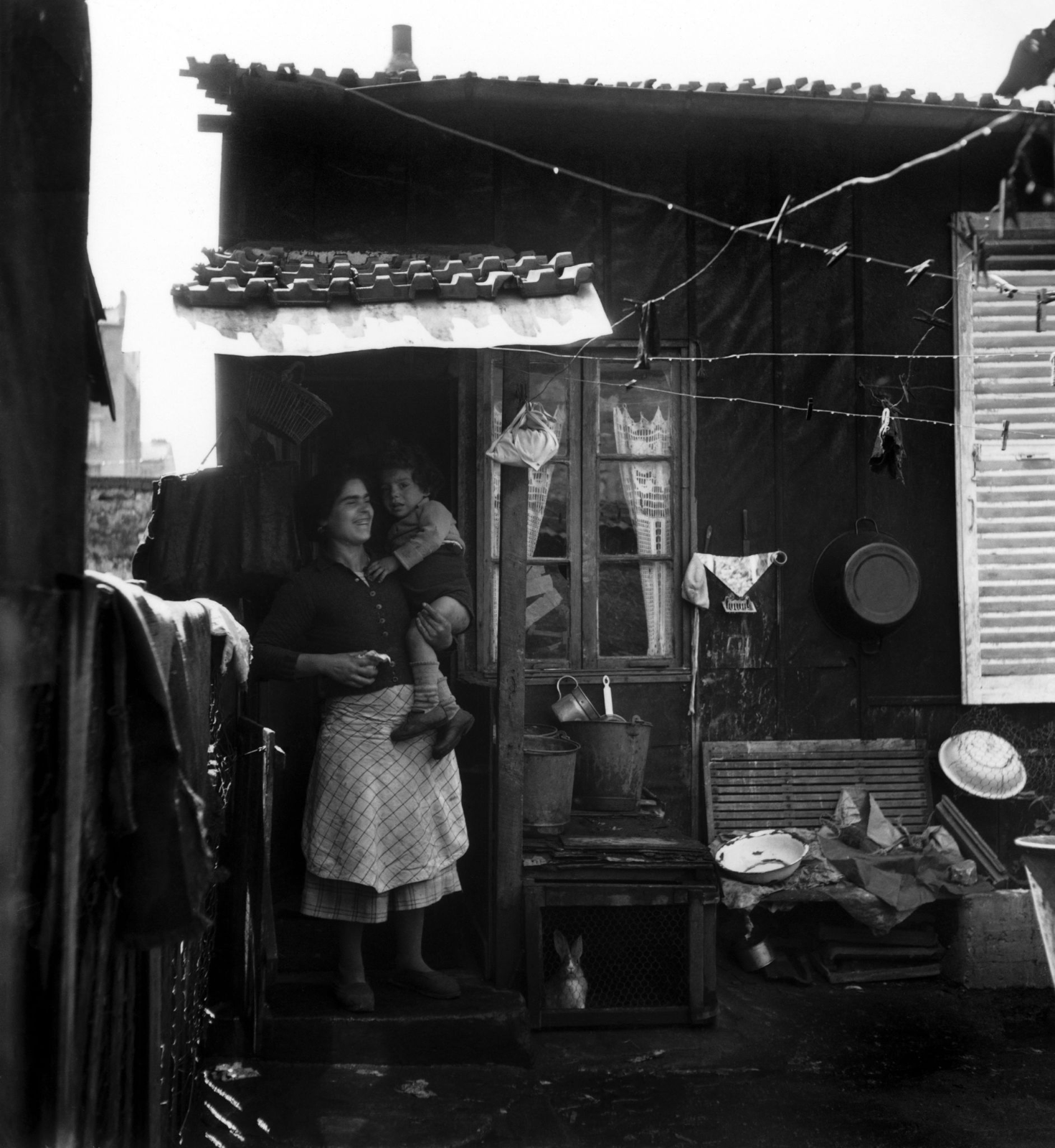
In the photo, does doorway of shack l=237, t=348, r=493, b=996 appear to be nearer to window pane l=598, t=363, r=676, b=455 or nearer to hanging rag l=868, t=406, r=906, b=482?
window pane l=598, t=363, r=676, b=455

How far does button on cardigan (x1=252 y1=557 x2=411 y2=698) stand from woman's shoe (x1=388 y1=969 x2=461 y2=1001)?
4.38 ft

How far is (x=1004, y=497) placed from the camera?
23.3ft

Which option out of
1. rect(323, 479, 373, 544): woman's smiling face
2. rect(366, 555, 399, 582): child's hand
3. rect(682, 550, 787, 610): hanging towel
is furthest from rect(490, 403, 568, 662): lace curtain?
rect(323, 479, 373, 544): woman's smiling face

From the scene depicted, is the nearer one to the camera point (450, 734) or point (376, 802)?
point (376, 802)

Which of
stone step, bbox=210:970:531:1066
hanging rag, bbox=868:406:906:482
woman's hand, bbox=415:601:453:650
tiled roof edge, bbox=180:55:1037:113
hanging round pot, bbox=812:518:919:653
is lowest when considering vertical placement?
stone step, bbox=210:970:531:1066

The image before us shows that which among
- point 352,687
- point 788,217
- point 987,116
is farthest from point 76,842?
point 987,116

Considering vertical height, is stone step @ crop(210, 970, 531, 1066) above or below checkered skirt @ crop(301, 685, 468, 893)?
below

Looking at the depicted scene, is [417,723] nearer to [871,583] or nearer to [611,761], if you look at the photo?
[611,761]

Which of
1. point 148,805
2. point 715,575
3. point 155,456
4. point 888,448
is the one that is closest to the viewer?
point 148,805

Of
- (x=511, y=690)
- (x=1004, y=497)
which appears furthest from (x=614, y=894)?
(x=1004, y=497)

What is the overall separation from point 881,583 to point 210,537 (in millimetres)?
3906

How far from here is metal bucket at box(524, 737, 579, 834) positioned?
5945 millimetres

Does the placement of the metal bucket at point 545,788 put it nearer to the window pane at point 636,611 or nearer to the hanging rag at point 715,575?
the window pane at point 636,611

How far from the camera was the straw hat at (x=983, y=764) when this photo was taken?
6.97 m
